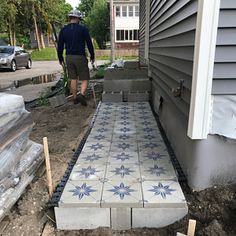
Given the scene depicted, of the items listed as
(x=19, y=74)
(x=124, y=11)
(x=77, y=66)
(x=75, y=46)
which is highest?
(x=124, y=11)

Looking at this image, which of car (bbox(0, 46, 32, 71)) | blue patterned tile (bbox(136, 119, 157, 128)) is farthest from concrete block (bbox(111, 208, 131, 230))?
car (bbox(0, 46, 32, 71))

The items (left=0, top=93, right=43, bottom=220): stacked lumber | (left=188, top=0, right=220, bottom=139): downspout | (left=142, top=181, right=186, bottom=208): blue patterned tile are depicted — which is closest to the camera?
(left=188, top=0, right=220, bottom=139): downspout

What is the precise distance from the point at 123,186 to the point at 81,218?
1.47 ft

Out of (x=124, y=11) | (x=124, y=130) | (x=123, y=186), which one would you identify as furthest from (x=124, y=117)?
(x=124, y=11)

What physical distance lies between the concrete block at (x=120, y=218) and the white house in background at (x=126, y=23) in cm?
3056

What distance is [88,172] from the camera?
2.72 meters

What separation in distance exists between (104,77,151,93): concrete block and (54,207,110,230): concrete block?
3998mm

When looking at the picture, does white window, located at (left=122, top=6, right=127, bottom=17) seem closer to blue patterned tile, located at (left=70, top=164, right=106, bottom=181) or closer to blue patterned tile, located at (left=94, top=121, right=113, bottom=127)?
blue patterned tile, located at (left=94, top=121, right=113, bottom=127)

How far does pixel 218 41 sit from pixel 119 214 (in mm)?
1547

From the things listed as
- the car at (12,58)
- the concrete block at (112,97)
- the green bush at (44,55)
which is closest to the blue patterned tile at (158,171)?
the concrete block at (112,97)

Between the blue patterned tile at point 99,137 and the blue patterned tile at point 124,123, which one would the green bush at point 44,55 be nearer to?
the blue patterned tile at point 124,123

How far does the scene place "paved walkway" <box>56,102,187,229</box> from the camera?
2.19 meters

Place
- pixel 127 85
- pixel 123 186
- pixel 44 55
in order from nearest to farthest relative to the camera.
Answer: pixel 123 186
pixel 127 85
pixel 44 55

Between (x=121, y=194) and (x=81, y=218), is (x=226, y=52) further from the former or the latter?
(x=81, y=218)
